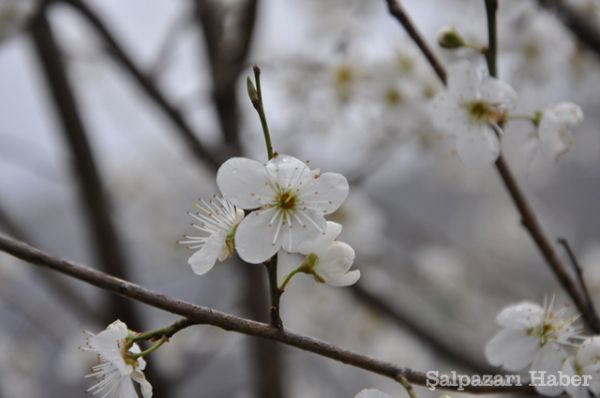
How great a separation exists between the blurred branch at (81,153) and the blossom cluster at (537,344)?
1136mm

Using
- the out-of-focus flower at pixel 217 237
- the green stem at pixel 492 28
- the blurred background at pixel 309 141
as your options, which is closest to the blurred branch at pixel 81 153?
the blurred background at pixel 309 141

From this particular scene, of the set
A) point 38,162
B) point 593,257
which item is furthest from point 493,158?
point 593,257

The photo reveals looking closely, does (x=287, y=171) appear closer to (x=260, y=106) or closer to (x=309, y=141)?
(x=260, y=106)

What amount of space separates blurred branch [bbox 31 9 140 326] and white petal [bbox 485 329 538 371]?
113cm

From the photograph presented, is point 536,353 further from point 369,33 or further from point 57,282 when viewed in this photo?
point 57,282

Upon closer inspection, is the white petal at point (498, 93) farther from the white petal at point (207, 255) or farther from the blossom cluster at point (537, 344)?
the white petal at point (207, 255)

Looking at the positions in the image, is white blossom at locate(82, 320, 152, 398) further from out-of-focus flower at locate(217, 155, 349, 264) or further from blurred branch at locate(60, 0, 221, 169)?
blurred branch at locate(60, 0, 221, 169)

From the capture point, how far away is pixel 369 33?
1.83 m

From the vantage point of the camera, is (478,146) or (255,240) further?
(478,146)

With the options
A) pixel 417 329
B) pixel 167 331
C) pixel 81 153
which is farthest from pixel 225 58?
pixel 167 331

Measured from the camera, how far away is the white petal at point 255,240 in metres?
0.59

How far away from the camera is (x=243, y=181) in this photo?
24.5 inches

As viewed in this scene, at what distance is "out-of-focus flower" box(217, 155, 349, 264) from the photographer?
601 millimetres

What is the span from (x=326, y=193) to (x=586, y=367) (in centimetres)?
31
